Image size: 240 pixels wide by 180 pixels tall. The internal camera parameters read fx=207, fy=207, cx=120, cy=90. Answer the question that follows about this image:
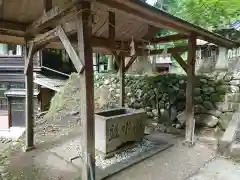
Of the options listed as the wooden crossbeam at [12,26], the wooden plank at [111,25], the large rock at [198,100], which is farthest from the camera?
the large rock at [198,100]

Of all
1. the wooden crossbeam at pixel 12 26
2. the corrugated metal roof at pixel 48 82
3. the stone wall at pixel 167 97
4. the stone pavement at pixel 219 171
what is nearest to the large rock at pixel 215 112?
the stone wall at pixel 167 97

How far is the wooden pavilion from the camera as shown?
8.71 feet

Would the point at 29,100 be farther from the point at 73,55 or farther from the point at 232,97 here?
the point at 232,97

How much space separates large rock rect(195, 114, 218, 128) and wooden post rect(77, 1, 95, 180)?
376 cm

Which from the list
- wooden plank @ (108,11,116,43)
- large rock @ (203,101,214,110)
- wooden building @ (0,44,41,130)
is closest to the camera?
wooden plank @ (108,11,116,43)

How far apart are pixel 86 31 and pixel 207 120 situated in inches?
A: 166

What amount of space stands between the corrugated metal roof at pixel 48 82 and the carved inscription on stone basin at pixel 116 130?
5258 mm

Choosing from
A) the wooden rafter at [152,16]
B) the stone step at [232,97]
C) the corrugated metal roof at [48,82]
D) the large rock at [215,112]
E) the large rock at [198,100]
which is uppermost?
the wooden rafter at [152,16]

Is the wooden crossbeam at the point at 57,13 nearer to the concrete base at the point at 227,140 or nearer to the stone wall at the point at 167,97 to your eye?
the concrete base at the point at 227,140

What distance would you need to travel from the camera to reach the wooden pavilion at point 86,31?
2655 mm

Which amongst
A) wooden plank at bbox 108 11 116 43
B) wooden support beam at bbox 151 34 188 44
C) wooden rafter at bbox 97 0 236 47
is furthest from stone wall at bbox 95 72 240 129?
wooden plank at bbox 108 11 116 43

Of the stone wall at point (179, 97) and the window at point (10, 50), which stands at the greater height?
the window at point (10, 50)

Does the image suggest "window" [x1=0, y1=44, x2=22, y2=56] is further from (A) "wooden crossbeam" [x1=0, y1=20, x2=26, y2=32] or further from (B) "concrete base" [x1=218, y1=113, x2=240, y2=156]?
(B) "concrete base" [x1=218, y1=113, x2=240, y2=156]

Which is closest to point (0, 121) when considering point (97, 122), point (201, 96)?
point (97, 122)
